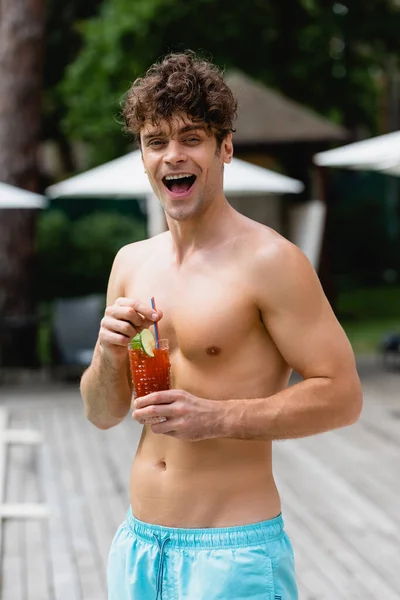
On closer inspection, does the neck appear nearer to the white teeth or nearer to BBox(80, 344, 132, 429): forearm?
the white teeth

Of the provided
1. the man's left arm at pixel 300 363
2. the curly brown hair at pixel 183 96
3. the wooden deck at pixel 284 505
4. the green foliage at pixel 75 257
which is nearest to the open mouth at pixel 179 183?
the curly brown hair at pixel 183 96

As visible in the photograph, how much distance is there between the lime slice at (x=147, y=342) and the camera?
2.11 metres

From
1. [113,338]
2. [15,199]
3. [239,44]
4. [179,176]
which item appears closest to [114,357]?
[113,338]

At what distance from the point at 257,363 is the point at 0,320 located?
35.2 feet

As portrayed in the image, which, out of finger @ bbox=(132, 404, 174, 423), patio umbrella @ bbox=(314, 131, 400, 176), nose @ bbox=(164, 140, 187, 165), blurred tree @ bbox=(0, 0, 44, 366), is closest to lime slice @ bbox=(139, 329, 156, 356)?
finger @ bbox=(132, 404, 174, 423)

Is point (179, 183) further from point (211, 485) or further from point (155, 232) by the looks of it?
point (155, 232)

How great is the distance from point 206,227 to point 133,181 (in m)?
8.10

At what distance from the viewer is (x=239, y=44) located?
16.9m

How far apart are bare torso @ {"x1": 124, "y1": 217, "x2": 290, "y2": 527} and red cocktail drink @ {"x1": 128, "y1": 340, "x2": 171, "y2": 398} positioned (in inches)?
5.5

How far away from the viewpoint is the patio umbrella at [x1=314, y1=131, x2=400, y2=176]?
8977 mm

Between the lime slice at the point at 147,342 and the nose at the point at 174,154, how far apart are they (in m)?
0.37

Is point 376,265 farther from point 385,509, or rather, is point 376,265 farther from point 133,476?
point 133,476

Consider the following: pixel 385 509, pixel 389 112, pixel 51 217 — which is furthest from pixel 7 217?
pixel 389 112

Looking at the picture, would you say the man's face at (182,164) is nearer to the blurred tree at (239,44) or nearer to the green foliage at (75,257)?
the blurred tree at (239,44)
